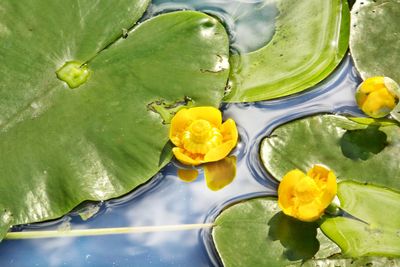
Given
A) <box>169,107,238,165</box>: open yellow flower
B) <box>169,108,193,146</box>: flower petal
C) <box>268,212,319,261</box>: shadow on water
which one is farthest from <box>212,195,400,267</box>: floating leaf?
<box>169,108,193,146</box>: flower petal

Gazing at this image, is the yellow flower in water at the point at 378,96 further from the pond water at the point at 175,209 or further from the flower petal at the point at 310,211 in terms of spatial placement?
the flower petal at the point at 310,211

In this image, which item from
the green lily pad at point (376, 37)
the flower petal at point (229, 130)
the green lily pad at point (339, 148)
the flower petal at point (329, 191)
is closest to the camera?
the flower petal at point (329, 191)

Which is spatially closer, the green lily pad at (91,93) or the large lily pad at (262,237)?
the large lily pad at (262,237)

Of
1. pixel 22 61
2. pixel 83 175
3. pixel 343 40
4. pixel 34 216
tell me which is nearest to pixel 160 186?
pixel 83 175

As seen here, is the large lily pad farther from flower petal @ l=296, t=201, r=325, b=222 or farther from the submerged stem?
the submerged stem

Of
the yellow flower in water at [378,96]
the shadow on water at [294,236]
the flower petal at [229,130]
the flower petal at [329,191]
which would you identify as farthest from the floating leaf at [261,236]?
the yellow flower in water at [378,96]

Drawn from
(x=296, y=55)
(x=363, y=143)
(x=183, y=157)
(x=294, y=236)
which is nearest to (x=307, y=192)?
(x=294, y=236)

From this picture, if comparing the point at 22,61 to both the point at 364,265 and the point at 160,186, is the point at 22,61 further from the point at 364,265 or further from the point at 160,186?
the point at 364,265
